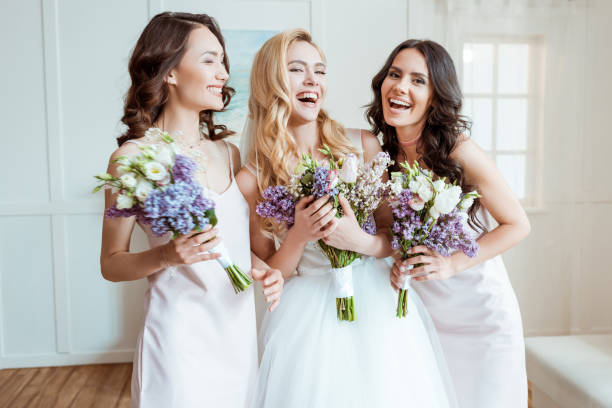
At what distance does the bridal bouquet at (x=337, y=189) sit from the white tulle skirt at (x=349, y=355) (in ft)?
0.30

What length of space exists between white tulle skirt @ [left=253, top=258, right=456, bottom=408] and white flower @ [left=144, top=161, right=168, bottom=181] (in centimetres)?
82

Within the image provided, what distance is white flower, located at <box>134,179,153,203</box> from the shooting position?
1.15 meters

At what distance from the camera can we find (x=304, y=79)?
6.18ft

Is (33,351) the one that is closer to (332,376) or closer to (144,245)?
(144,245)

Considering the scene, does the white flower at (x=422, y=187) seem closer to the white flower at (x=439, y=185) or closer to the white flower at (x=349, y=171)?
the white flower at (x=439, y=185)

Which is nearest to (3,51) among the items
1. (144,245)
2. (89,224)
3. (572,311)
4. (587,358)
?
(89,224)

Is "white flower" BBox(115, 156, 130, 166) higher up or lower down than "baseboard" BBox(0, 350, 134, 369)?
higher up

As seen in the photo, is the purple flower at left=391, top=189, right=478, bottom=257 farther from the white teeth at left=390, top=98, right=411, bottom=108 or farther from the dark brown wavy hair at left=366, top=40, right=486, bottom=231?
the white teeth at left=390, top=98, right=411, bottom=108

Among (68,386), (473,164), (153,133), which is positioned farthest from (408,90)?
(68,386)

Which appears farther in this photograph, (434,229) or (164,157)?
(434,229)

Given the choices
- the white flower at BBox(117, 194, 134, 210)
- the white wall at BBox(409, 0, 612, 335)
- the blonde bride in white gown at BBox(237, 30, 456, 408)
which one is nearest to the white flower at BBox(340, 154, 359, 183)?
the blonde bride in white gown at BBox(237, 30, 456, 408)

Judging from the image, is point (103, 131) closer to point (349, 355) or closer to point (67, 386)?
point (67, 386)

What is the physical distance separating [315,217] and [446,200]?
1.45ft

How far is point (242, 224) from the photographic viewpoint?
170cm
